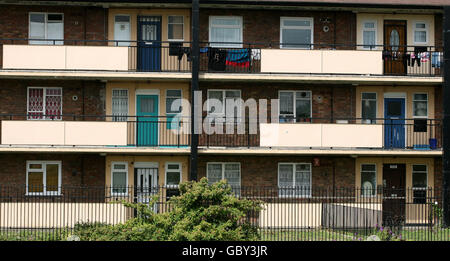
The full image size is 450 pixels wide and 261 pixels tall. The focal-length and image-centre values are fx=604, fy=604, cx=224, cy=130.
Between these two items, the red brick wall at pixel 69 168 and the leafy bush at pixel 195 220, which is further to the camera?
the red brick wall at pixel 69 168

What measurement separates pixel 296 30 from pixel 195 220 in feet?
35.2

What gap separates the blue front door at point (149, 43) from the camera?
23.8 metres

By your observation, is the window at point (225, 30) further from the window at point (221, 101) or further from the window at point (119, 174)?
the window at point (119, 174)

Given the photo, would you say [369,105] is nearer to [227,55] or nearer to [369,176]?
[369,176]

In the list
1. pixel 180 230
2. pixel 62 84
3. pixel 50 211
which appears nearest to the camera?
pixel 180 230

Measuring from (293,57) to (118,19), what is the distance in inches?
283

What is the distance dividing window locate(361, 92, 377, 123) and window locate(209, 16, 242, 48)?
5.55 metres

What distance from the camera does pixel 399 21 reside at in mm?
24953

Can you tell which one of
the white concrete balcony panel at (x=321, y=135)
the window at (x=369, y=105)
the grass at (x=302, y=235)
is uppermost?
the window at (x=369, y=105)

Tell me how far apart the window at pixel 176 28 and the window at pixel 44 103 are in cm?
498

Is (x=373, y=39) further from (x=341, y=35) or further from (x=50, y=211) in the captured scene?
(x=50, y=211)

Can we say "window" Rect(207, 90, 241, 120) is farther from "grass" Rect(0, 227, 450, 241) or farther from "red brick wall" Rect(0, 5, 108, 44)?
"grass" Rect(0, 227, 450, 241)

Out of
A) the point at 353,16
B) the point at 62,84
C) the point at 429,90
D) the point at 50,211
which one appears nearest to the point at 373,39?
the point at 353,16

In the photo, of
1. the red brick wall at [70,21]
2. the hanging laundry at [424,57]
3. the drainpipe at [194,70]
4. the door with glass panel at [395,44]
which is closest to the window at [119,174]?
the drainpipe at [194,70]
